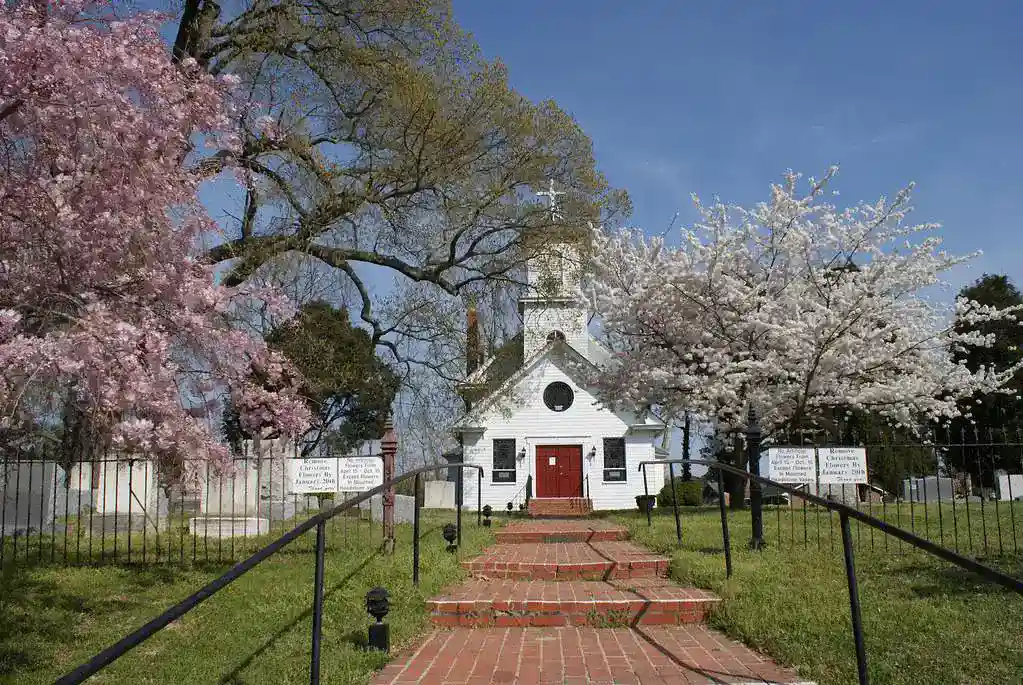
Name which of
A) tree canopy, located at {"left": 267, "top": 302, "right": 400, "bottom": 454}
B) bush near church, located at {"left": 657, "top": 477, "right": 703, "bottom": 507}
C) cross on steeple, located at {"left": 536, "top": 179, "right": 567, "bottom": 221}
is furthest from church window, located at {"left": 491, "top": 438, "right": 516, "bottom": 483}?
cross on steeple, located at {"left": 536, "top": 179, "right": 567, "bottom": 221}

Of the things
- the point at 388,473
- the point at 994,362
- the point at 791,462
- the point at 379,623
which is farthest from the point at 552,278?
the point at 994,362

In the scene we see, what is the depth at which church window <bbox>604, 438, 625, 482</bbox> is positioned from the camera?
30484 millimetres

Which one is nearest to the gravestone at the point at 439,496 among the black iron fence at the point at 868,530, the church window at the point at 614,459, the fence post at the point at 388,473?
the church window at the point at 614,459

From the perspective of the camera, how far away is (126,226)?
287 inches

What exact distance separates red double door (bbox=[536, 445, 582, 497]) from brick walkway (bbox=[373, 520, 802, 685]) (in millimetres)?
21207

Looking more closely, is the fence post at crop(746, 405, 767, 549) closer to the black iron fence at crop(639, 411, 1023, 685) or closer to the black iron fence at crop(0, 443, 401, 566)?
the black iron fence at crop(639, 411, 1023, 685)

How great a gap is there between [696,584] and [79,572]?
673 centimetres

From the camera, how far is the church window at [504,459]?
30.6 meters

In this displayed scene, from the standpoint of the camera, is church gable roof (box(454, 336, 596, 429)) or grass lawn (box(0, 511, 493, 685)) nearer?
grass lawn (box(0, 511, 493, 685))

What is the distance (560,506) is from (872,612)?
2105 cm

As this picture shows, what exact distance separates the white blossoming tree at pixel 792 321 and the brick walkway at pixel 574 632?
27.3 feet

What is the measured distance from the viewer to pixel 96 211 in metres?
7.16

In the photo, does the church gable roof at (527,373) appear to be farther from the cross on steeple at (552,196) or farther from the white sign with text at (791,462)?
the white sign with text at (791,462)

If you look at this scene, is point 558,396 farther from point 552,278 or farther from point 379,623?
→ point 379,623
